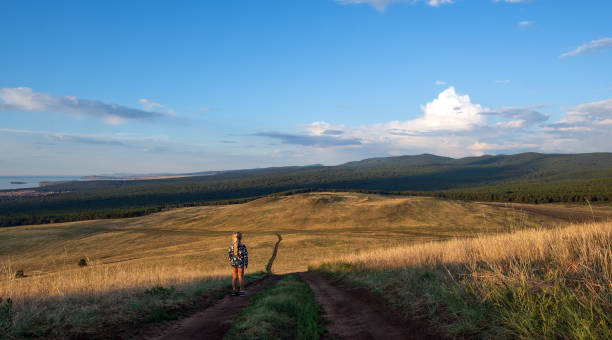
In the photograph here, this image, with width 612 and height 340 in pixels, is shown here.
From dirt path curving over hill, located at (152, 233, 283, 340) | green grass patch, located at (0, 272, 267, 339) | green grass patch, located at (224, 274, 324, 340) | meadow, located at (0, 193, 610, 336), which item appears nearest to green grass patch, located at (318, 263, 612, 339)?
meadow, located at (0, 193, 610, 336)

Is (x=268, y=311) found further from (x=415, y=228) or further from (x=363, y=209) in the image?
(x=363, y=209)

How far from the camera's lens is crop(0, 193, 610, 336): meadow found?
343 inches

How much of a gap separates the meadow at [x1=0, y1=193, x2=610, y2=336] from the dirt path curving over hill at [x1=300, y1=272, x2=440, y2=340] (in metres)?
3.23

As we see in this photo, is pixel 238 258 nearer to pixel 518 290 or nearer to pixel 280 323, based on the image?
pixel 280 323

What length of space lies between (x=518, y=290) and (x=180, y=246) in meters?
67.3

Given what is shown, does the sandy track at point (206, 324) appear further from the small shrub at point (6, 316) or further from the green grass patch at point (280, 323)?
the small shrub at point (6, 316)

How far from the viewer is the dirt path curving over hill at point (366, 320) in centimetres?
721

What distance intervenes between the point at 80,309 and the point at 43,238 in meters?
104

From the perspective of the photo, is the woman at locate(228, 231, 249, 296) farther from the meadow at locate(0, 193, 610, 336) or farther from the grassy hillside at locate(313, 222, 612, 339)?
the grassy hillside at locate(313, 222, 612, 339)

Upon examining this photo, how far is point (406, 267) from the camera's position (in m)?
12.7

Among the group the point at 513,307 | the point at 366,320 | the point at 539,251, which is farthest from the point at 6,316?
the point at 539,251

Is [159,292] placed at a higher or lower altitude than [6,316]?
lower

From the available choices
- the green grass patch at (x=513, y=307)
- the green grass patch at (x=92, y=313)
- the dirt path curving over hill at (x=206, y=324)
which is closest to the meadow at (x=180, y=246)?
the green grass patch at (x=92, y=313)

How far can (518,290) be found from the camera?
21.0ft
